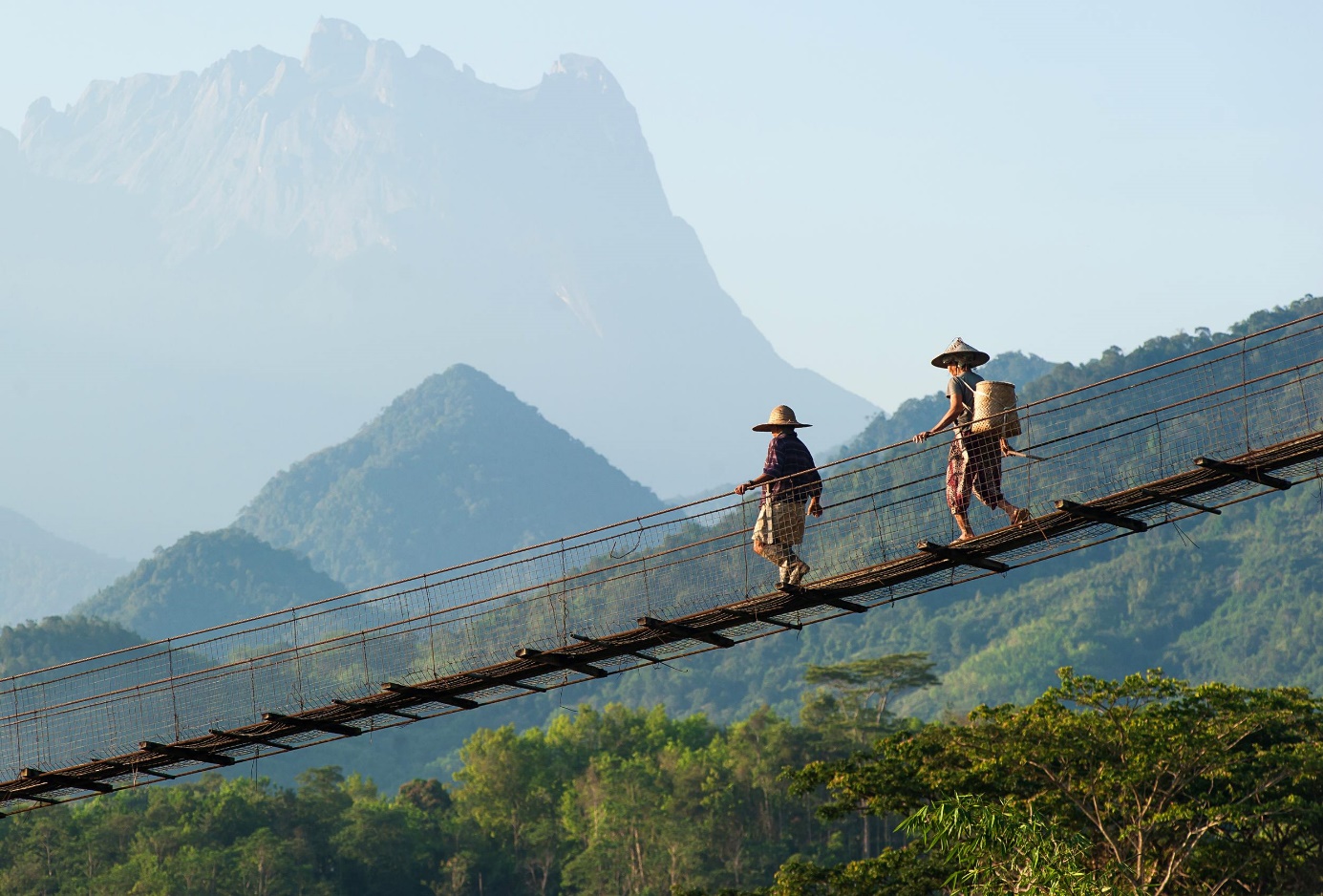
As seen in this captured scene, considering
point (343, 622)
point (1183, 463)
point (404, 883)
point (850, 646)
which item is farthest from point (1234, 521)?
point (1183, 463)

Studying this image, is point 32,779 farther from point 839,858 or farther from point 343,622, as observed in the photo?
point 343,622

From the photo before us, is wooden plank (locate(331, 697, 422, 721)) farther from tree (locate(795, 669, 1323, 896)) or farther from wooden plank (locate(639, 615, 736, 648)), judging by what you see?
tree (locate(795, 669, 1323, 896))

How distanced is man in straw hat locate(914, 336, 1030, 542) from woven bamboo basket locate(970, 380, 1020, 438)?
77mm

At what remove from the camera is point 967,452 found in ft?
38.9

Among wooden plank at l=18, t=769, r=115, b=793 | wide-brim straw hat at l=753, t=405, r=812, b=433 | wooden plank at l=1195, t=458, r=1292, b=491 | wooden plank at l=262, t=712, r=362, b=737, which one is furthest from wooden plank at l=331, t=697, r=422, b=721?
wooden plank at l=1195, t=458, r=1292, b=491

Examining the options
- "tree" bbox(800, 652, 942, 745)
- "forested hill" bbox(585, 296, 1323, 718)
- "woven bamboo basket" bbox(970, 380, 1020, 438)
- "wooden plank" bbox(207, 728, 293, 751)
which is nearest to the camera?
"woven bamboo basket" bbox(970, 380, 1020, 438)

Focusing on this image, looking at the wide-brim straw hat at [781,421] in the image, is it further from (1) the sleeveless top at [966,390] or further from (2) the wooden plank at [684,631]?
(2) the wooden plank at [684,631]

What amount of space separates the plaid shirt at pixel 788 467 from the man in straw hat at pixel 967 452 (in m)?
1.04

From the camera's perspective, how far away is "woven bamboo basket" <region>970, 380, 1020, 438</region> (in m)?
11.6

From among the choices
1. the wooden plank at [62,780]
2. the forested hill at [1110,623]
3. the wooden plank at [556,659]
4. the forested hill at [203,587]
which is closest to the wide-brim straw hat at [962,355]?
the wooden plank at [556,659]

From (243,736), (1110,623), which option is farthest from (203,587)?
(243,736)

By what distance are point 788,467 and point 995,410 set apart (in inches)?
75.9

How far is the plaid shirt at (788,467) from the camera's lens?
12.6 m

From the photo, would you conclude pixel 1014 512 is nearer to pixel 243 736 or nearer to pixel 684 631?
pixel 684 631
